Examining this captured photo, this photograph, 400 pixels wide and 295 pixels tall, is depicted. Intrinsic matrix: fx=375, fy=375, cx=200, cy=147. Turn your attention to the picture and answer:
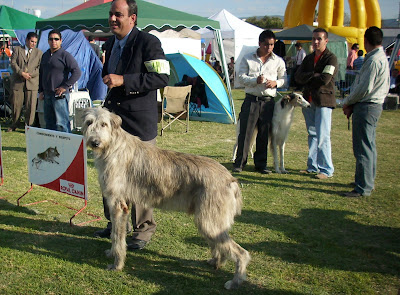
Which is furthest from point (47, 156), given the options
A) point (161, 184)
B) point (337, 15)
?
point (337, 15)

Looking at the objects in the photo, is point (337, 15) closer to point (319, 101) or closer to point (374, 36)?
point (319, 101)

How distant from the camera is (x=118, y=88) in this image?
3938 millimetres

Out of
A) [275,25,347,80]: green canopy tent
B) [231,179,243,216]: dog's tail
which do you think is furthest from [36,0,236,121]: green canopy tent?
[275,25,347,80]: green canopy tent

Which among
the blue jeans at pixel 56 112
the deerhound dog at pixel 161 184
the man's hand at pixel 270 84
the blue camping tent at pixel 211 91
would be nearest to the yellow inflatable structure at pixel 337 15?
the blue camping tent at pixel 211 91

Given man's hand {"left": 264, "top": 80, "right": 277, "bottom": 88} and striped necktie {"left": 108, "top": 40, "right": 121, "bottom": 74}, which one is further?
man's hand {"left": 264, "top": 80, "right": 277, "bottom": 88}

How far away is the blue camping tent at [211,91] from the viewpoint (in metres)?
12.0

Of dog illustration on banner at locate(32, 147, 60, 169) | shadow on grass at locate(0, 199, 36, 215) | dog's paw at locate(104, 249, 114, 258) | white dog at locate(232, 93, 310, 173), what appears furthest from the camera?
white dog at locate(232, 93, 310, 173)

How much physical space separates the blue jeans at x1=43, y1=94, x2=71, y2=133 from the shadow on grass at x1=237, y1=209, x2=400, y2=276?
479 centimetres

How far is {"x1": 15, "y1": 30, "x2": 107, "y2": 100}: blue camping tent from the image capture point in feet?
45.0

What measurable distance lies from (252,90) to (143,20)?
463cm

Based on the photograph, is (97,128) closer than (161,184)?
Yes

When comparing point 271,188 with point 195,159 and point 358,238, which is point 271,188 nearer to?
point 358,238

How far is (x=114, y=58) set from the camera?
13.1 feet

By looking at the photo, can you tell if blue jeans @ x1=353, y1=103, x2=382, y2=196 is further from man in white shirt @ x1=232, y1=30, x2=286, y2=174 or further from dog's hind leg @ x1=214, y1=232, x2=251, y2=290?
dog's hind leg @ x1=214, y1=232, x2=251, y2=290
